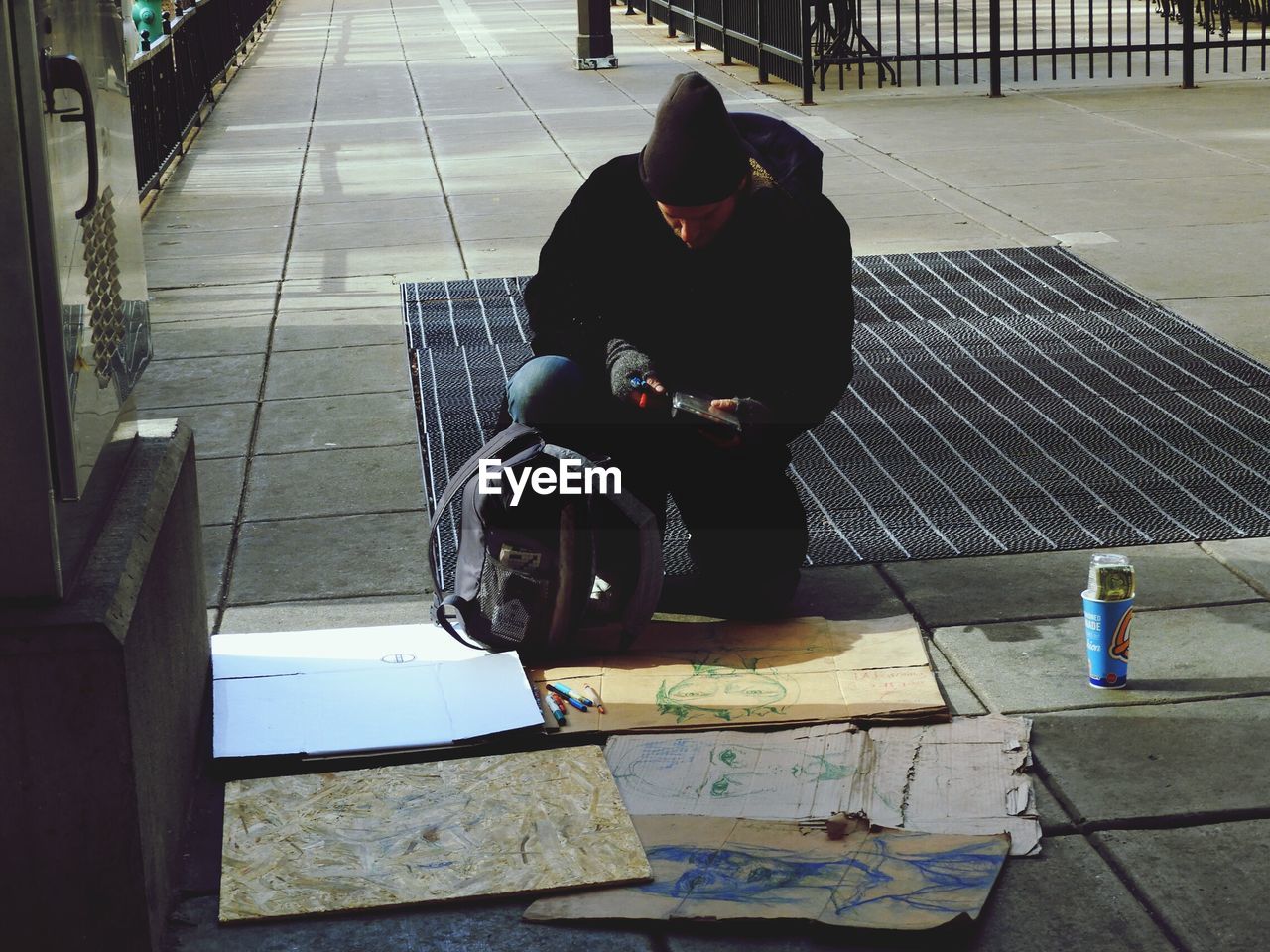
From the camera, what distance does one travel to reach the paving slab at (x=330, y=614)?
421 centimetres

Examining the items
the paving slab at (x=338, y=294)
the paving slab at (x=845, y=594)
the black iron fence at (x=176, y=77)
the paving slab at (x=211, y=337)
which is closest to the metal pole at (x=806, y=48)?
the black iron fence at (x=176, y=77)

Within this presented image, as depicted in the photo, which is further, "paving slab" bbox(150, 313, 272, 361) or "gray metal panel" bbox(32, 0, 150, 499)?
"paving slab" bbox(150, 313, 272, 361)

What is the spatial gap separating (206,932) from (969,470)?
3.13 m

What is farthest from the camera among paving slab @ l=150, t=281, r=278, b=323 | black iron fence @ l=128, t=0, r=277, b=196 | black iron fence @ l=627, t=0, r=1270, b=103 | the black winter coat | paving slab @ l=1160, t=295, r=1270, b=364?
black iron fence @ l=627, t=0, r=1270, b=103

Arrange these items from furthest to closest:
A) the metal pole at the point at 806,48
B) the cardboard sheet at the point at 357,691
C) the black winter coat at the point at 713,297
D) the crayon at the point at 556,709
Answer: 1. the metal pole at the point at 806,48
2. the black winter coat at the point at 713,297
3. the crayon at the point at 556,709
4. the cardboard sheet at the point at 357,691

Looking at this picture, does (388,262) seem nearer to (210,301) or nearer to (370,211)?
(210,301)

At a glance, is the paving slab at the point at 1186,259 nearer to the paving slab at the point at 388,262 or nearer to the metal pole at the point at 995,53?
the paving slab at the point at 388,262

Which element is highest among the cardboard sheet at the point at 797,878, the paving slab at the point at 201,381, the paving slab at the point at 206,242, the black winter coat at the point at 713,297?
the black winter coat at the point at 713,297

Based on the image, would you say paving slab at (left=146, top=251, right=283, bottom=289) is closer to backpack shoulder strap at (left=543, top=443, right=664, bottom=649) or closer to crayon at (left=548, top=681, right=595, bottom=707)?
backpack shoulder strap at (left=543, top=443, right=664, bottom=649)

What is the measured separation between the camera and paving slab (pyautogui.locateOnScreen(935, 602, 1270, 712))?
3699 mm

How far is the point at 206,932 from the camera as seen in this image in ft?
9.52

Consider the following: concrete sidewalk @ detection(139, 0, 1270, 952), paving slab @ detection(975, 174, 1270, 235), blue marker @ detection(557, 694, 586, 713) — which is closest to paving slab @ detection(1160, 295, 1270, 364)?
concrete sidewalk @ detection(139, 0, 1270, 952)

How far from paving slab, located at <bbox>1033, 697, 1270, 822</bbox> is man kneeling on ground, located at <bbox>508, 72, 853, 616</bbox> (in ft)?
3.13

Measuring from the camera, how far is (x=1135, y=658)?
3.88 meters
